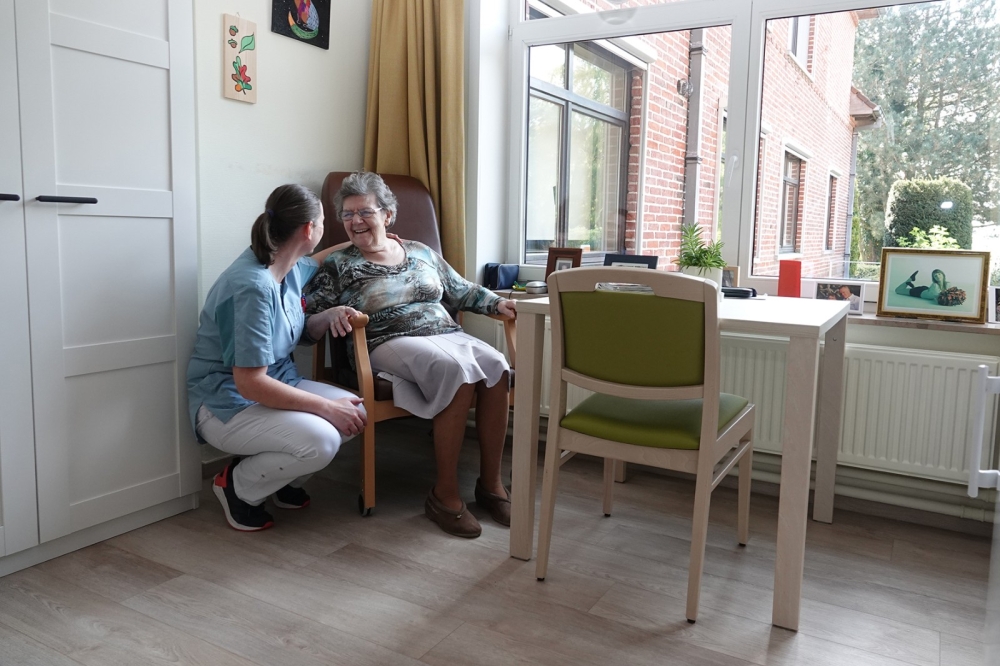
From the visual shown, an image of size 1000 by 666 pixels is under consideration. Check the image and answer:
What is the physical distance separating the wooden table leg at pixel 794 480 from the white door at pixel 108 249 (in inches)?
69.1

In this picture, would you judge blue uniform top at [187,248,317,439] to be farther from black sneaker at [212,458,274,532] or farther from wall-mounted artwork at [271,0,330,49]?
wall-mounted artwork at [271,0,330,49]

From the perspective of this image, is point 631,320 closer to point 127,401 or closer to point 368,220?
point 368,220

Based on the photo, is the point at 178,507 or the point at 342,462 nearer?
the point at 178,507

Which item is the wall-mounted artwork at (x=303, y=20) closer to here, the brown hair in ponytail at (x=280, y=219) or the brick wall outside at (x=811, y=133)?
the brown hair in ponytail at (x=280, y=219)

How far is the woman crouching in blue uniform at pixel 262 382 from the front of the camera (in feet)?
7.04

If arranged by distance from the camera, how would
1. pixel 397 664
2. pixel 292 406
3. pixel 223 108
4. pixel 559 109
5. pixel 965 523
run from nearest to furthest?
pixel 397 664, pixel 292 406, pixel 965 523, pixel 223 108, pixel 559 109

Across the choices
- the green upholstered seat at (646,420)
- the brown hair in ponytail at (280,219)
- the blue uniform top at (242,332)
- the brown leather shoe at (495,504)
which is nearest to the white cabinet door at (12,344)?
the blue uniform top at (242,332)

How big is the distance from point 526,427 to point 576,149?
5.33 feet

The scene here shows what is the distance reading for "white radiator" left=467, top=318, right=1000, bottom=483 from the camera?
7.64 ft

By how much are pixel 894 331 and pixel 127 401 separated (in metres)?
2.42

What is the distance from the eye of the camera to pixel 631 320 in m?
1.82

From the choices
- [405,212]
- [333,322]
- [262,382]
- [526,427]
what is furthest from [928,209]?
[262,382]

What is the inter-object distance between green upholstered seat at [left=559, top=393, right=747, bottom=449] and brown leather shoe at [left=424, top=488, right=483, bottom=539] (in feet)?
1.76

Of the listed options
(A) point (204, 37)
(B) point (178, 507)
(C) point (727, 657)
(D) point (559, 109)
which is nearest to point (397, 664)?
(C) point (727, 657)
